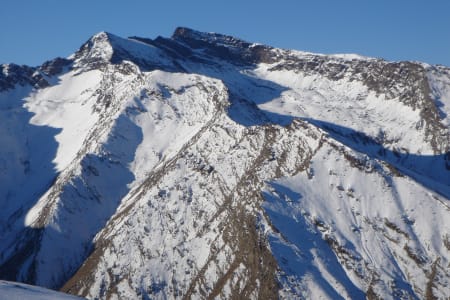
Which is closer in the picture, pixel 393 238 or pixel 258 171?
pixel 393 238

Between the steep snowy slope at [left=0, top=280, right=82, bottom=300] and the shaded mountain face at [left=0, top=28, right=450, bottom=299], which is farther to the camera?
the shaded mountain face at [left=0, top=28, right=450, bottom=299]

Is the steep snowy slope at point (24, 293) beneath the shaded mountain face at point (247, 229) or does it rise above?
beneath

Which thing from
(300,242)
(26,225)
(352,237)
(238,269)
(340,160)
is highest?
(340,160)

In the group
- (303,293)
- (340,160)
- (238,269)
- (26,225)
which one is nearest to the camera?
(303,293)

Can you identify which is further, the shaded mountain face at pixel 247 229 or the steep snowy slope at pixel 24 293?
the shaded mountain face at pixel 247 229

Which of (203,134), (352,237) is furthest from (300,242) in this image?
(203,134)

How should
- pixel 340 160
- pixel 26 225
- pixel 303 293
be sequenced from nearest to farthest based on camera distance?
pixel 303 293
pixel 340 160
pixel 26 225

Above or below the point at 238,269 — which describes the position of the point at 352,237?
above

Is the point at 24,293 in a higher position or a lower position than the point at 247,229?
lower

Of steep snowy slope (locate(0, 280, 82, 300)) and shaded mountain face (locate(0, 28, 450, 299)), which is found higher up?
shaded mountain face (locate(0, 28, 450, 299))

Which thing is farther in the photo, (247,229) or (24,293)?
(247,229)

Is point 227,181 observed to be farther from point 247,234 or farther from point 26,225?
point 26,225
